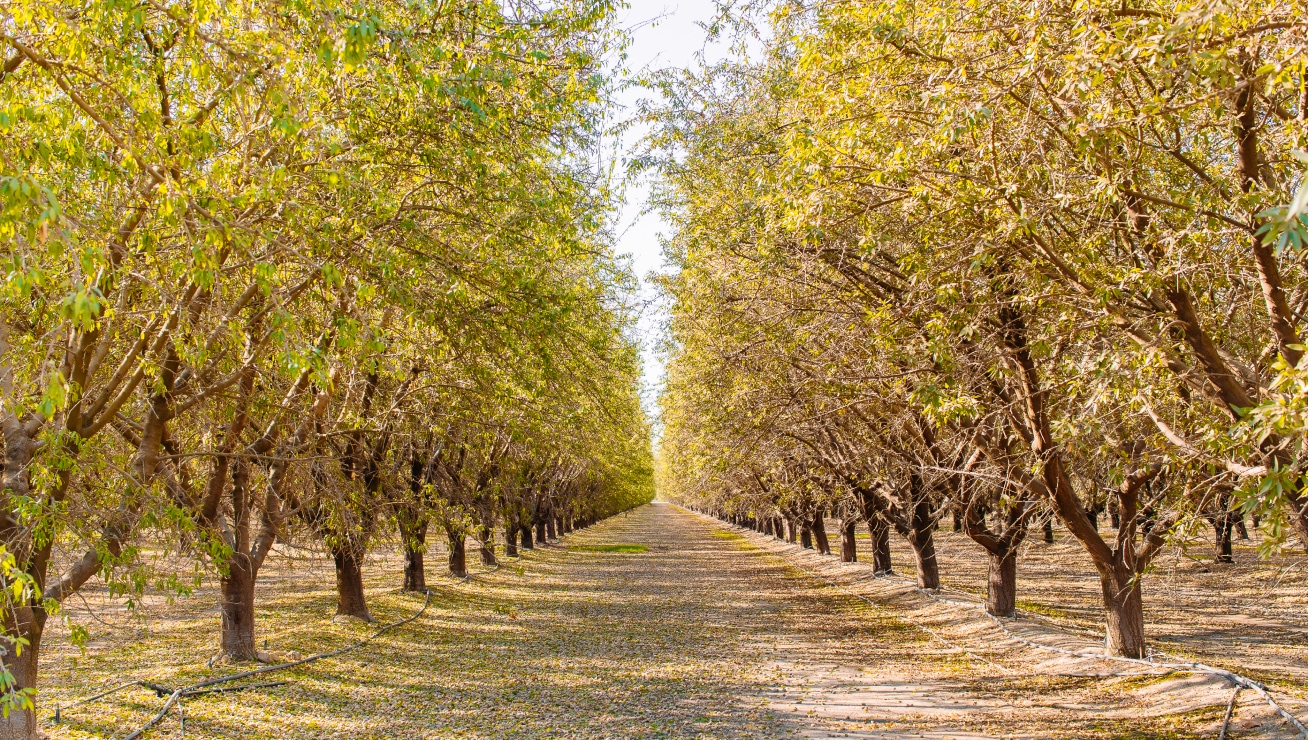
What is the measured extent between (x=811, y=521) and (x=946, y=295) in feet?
89.0

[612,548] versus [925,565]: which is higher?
[925,565]

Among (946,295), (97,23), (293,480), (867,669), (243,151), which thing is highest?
(97,23)

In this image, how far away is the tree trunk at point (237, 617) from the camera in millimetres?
13000

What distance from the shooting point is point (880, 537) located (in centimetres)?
2467

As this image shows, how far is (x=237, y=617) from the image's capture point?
13109mm

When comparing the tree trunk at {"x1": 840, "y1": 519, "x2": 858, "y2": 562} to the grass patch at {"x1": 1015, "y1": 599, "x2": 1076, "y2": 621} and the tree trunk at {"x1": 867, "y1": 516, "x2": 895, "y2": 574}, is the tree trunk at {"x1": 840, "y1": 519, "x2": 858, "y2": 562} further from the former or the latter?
the grass patch at {"x1": 1015, "y1": 599, "x2": 1076, "y2": 621}

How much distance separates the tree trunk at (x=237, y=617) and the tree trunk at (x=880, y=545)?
1683 cm

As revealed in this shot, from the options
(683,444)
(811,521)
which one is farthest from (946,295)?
(811,521)

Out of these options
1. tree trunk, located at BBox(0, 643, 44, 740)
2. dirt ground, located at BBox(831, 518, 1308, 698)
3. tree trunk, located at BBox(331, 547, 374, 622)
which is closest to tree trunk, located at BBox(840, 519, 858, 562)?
dirt ground, located at BBox(831, 518, 1308, 698)

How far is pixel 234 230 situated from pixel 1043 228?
7.30 meters

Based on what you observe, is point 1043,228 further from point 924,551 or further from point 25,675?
point 924,551

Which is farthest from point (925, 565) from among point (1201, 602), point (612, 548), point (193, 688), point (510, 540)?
point (612, 548)

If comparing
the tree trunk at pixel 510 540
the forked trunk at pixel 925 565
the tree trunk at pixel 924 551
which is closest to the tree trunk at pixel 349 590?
the tree trunk at pixel 924 551

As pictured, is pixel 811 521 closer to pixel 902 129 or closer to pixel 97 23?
pixel 902 129
